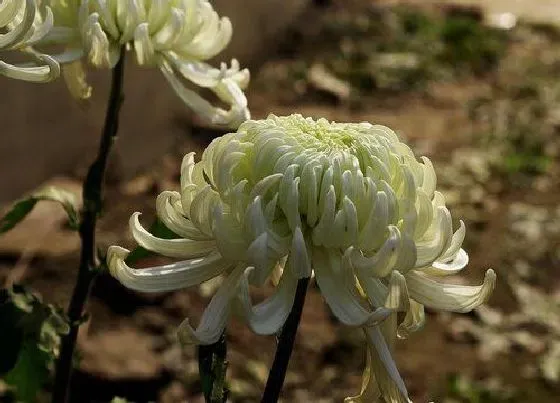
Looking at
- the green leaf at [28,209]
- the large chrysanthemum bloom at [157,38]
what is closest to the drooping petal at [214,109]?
the large chrysanthemum bloom at [157,38]

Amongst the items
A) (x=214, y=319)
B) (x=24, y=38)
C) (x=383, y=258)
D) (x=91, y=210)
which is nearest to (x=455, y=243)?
(x=383, y=258)

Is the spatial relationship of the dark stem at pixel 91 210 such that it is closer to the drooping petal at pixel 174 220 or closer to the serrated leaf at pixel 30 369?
the serrated leaf at pixel 30 369

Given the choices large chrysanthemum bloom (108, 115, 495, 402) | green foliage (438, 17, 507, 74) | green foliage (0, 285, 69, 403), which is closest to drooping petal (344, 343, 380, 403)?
large chrysanthemum bloom (108, 115, 495, 402)

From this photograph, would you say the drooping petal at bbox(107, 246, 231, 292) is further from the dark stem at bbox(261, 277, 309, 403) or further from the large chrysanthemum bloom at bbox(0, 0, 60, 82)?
the large chrysanthemum bloom at bbox(0, 0, 60, 82)

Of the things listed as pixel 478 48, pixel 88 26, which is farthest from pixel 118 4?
pixel 478 48

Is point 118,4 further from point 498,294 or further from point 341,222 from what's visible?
point 498,294
